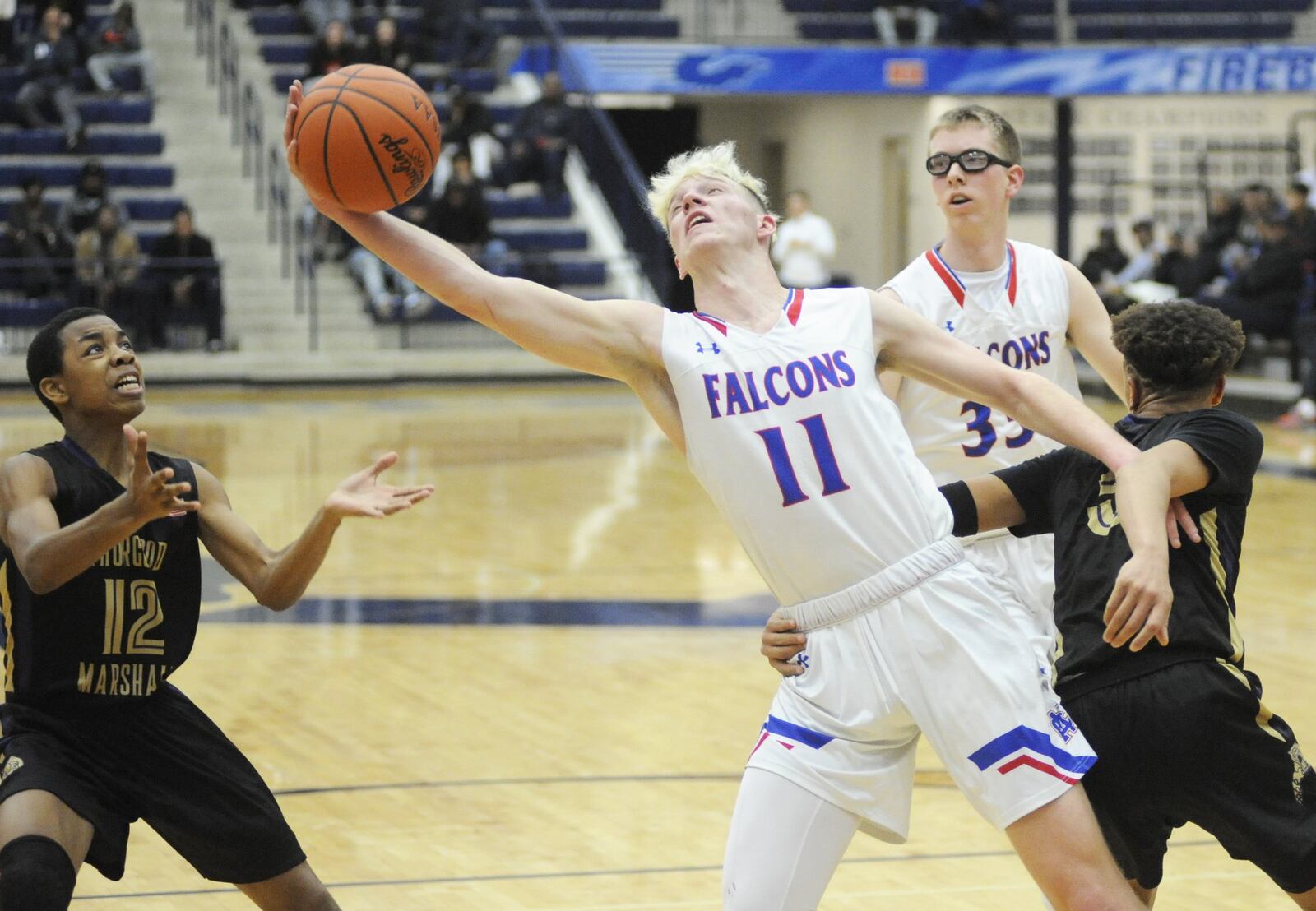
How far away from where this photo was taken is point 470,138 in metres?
21.0

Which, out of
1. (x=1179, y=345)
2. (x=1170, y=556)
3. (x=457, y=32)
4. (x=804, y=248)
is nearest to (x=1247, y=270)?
(x=804, y=248)

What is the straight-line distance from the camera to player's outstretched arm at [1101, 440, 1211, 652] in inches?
129

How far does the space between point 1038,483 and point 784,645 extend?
657 mm

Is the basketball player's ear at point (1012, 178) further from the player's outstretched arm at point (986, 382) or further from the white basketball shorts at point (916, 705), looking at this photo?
the white basketball shorts at point (916, 705)

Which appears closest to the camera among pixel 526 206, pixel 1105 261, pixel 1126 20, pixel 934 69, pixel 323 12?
pixel 1105 261

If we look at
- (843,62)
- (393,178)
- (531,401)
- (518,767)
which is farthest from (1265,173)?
(393,178)

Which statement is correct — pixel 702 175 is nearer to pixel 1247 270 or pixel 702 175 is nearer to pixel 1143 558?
pixel 1143 558

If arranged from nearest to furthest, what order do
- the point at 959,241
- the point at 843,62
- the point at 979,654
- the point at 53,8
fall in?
the point at 979,654 < the point at 959,241 < the point at 53,8 < the point at 843,62

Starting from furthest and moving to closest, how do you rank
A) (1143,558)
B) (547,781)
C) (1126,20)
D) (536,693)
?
(1126,20) → (536,693) → (547,781) → (1143,558)

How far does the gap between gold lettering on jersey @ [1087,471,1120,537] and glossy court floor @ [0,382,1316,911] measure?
65.3 inches

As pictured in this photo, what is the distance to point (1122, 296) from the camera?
62.6 feet

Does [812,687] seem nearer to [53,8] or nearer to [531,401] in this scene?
[531,401]

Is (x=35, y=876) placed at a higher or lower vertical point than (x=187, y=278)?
higher

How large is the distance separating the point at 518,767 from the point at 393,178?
2959 mm
